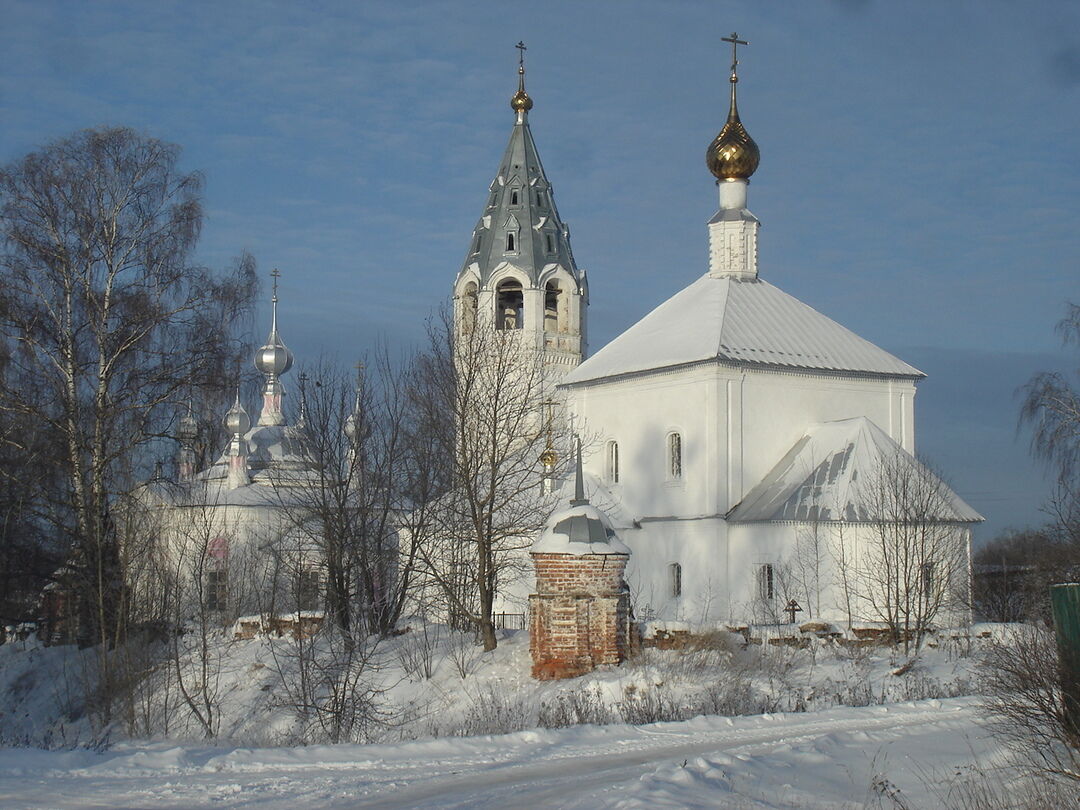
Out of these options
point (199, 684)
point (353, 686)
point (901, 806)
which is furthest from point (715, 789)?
point (199, 684)

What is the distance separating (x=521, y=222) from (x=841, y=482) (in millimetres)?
15494

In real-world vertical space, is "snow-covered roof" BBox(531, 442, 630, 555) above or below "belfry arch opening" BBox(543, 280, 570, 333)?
below

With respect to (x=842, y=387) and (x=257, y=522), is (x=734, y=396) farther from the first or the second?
(x=257, y=522)

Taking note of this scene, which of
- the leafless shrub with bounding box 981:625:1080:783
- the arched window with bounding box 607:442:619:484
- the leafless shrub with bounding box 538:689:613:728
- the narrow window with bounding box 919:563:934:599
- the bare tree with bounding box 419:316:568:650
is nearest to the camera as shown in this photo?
the leafless shrub with bounding box 981:625:1080:783

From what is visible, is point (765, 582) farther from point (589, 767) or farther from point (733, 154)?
point (589, 767)

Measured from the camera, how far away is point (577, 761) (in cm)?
884

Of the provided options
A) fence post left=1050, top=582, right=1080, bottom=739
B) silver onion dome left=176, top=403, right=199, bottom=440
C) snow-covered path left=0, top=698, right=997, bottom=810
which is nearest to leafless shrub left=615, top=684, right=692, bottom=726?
snow-covered path left=0, top=698, right=997, bottom=810

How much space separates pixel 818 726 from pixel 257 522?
3216cm

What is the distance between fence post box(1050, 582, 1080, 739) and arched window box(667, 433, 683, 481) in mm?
18310

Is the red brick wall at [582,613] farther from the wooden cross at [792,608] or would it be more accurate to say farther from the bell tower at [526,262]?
the bell tower at [526,262]

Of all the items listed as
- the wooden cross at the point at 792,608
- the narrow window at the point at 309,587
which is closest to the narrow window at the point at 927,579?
the wooden cross at the point at 792,608

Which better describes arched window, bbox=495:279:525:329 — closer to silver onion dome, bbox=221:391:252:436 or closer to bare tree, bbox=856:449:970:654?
silver onion dome, bbox=221:391:252:436

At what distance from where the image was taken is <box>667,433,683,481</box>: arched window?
2575 centimetres

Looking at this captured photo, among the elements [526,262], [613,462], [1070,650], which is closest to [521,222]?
[526,262]
